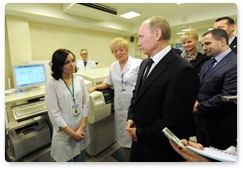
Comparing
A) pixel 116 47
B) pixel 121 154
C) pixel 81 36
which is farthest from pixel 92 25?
Result: pixel 121 154

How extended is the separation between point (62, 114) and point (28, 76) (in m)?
0.96

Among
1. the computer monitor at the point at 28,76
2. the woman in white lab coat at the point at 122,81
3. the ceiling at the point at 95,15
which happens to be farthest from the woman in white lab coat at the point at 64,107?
the ceiling at the point at 95,15

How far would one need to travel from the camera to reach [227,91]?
3.22ft

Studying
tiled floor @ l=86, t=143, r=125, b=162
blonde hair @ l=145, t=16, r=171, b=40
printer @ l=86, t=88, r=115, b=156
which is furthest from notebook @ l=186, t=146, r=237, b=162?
tiled floor @ l=86, t=143, r=125, b=162

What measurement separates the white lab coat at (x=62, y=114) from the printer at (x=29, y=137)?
1.89ft

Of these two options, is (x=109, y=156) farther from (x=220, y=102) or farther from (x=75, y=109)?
(x=220, y=102)

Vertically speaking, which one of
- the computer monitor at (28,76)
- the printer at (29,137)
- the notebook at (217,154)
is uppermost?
the computer monitor at (28,76)

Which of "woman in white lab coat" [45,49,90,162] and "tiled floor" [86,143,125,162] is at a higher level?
"woman in white lab coat" [45,49,90,162]

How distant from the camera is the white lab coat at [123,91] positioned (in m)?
1.37

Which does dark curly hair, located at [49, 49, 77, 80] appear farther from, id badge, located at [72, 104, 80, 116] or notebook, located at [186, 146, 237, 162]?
notebook, located at [186, 146, 237, 162]

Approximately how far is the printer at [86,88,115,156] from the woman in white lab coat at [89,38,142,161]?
0.13m

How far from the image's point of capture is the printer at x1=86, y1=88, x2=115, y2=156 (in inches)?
55.6

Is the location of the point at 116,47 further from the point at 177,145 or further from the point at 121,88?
the point at 177,145

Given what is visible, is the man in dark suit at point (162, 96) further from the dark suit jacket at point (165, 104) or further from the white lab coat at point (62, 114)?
the white lab coat at point (62, 114)
